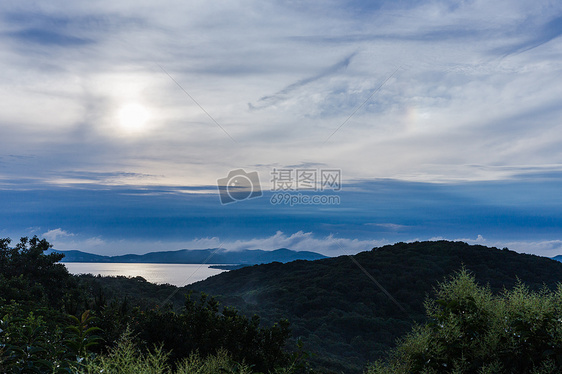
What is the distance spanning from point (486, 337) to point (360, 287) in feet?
168

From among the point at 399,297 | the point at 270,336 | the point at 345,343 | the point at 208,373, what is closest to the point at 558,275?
the point at 399,297

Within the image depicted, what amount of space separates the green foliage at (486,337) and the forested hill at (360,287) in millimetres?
21409

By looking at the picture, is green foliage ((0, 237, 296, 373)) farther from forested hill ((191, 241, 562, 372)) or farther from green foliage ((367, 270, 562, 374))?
forested hill ((191, 241, 562, 372))

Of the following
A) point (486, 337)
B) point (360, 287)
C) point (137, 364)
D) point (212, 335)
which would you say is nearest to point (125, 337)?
point (137, 364)

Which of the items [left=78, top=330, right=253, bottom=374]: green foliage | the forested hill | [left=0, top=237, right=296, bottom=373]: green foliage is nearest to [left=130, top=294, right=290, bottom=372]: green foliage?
[left=0, top=237, right=296, bottom=373]: green foliage

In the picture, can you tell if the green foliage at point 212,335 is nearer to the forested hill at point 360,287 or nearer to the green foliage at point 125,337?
the green foliage at point 125,337

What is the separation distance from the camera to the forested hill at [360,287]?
38.1 meters

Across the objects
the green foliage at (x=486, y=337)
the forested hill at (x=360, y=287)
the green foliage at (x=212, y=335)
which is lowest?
the forested hill at (x=360, y=287)

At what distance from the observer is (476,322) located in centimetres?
532

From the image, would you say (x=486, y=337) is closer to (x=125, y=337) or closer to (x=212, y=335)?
(x=125, y=337)

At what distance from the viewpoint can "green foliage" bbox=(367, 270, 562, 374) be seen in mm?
4875

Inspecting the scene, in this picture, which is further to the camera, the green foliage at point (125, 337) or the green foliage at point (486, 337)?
the green foliage at point (486, 337)

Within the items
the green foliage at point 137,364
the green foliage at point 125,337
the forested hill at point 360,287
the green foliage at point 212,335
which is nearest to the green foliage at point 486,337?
the green foliage at point 125,337

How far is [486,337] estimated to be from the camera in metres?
5.02
